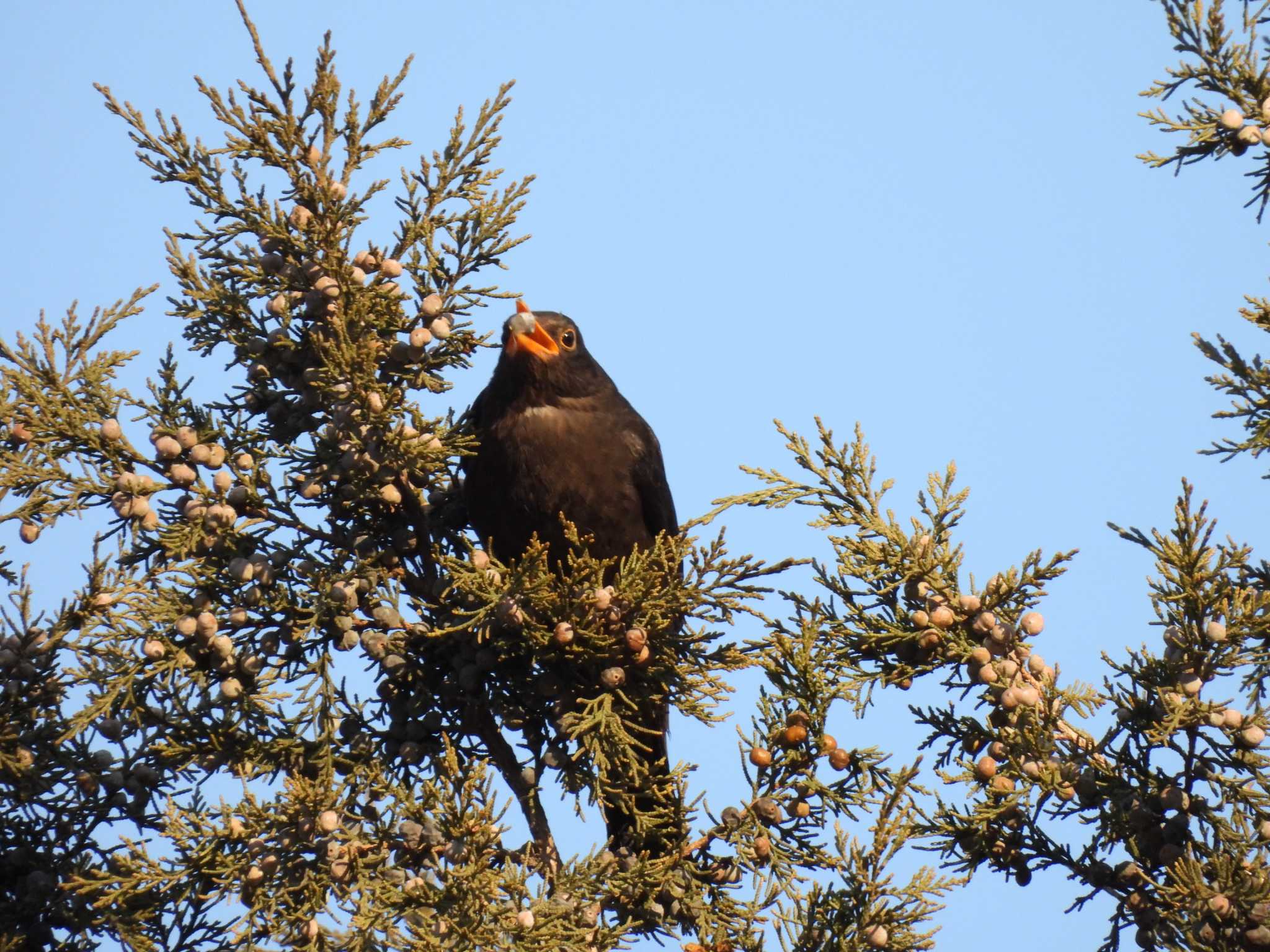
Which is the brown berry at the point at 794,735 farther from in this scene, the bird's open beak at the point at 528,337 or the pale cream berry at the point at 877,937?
the bird's open beak at the point at 528,337

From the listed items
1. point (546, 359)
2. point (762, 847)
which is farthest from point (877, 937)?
point (546, 359)

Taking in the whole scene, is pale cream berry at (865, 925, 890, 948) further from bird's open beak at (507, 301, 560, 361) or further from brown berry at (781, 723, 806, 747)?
bird's open beak at (507, 301, 560, 361)

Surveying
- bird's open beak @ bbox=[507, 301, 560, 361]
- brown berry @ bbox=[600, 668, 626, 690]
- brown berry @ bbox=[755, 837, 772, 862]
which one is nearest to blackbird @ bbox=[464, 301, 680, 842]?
bird's open beak @ bbox=[507, 301, 560, 361]

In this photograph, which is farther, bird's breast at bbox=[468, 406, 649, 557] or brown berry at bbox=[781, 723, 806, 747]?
bird's breast at bbox=[468, 406, 649, 557]

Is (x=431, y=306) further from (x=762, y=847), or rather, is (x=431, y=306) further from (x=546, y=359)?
(x=762, y=847)

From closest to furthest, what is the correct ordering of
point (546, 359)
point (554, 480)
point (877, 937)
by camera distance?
point (877, 937) < point (554, 480) < point (546, 359)

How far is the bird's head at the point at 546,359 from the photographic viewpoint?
5.04 metres

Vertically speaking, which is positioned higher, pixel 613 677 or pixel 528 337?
pixel 528 337

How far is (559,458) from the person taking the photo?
15.9 feet

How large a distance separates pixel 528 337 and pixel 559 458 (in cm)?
56

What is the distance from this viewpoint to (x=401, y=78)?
4223 millimetres

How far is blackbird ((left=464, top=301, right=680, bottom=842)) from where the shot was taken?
15.0 ft

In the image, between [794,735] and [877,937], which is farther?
[794,735]

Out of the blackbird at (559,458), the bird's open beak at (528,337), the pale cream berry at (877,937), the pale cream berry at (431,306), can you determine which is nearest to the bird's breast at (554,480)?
the blackbird at (559,458)
